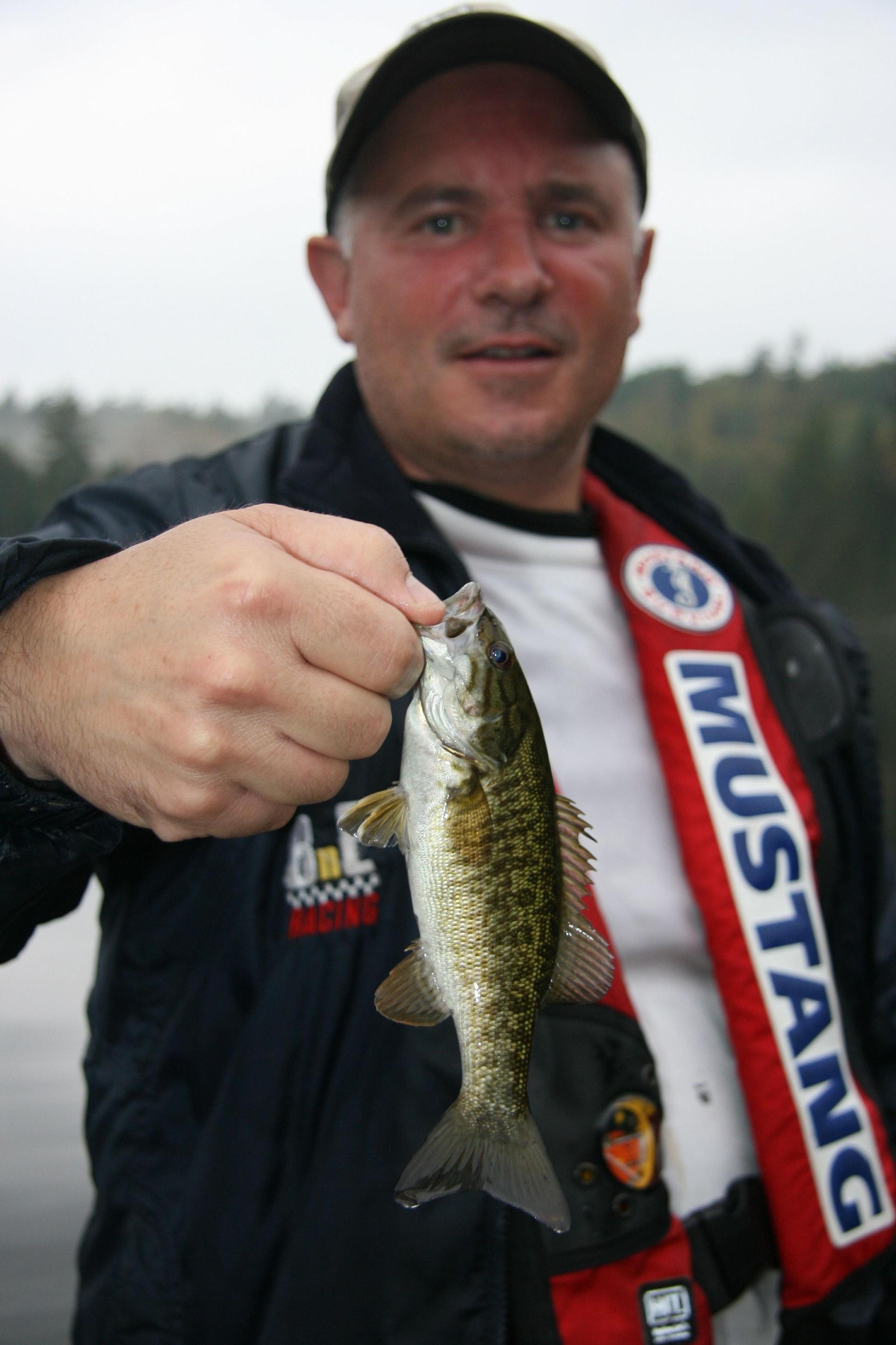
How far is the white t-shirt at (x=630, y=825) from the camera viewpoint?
221 centimetres

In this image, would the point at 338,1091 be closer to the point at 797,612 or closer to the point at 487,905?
the point at 487,905

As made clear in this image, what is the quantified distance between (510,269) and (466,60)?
48 centimetres

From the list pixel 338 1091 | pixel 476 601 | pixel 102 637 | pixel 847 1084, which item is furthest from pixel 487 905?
pixel 847 1084

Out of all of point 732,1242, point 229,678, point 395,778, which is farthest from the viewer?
point 732,1242

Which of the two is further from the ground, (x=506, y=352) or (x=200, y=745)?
(x=506, y=352)

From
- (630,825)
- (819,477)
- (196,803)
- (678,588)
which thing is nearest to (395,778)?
(630,825)

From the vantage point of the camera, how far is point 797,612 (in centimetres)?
281

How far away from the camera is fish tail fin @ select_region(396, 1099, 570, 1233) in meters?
1.16

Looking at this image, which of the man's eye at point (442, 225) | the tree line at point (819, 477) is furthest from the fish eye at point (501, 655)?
the tree line at point (819, 477)

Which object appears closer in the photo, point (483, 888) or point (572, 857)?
point (483, 888)

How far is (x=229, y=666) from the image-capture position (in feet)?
3.57

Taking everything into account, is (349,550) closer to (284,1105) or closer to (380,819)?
(380,819)

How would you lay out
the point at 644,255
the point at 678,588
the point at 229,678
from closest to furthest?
the point at 229,678 < the point at 678,588 < the point at 644,255

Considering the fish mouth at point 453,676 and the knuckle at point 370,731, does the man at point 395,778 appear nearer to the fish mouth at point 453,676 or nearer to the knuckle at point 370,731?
the knuckle at point 370,731
